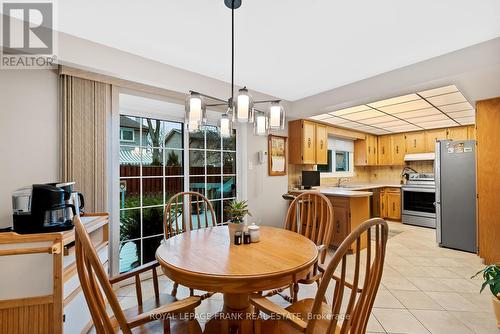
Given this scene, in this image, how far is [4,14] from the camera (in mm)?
1804

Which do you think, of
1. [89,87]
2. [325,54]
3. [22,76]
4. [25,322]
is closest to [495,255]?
[325,54]

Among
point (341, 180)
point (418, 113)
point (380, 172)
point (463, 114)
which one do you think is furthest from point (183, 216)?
point (380, 172)

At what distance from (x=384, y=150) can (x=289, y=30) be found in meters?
5.34

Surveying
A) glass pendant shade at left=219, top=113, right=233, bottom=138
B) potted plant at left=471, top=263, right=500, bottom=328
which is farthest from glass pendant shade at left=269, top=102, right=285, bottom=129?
potted plant at left=471, top=263, right=500, bottom=328

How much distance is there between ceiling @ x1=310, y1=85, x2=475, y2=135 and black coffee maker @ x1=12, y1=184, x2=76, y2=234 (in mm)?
3665

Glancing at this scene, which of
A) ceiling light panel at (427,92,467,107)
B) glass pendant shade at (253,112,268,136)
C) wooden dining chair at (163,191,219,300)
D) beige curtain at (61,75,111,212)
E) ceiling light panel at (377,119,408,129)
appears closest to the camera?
glass pendant shade at (253,112,268,136)

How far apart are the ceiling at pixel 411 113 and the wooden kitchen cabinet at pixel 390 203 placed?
153 centimetres

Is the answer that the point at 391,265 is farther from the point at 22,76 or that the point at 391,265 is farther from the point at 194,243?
the point at 22,76

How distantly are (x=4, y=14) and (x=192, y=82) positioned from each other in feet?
5.25

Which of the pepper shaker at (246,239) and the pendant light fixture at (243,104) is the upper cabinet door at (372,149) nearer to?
the pendant light fixture at (243,104)

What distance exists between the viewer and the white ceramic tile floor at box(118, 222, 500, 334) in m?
1.91

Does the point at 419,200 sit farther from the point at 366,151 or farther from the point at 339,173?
the point at 339,173

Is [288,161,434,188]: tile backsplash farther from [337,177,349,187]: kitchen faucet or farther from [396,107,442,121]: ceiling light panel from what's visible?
[396,107,442,121]: ceiling light panel

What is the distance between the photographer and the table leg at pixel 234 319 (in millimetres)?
1318
